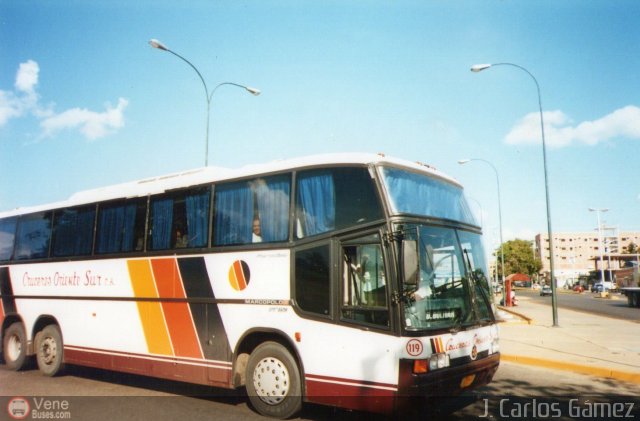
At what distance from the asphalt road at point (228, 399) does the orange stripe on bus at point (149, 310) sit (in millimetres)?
812

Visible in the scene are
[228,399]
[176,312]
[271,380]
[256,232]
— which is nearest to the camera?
[271,380]

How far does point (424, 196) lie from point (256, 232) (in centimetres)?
239

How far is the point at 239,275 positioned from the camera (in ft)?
22.8

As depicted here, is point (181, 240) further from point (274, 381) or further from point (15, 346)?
point (15, 346)

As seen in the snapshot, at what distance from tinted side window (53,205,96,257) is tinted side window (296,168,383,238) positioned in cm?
513

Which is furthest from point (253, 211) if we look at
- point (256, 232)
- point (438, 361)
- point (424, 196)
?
point (438, 361)

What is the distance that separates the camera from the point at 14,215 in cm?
1127

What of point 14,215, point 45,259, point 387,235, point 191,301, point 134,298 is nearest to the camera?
point 387,235

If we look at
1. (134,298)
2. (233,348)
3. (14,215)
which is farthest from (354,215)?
(14,215)

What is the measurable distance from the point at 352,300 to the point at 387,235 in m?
0.91

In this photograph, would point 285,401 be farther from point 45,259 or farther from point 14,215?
point 14,215

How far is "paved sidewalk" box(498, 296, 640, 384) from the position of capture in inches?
370

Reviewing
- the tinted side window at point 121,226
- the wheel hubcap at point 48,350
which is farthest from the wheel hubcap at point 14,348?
the tinted side window at point 121,226

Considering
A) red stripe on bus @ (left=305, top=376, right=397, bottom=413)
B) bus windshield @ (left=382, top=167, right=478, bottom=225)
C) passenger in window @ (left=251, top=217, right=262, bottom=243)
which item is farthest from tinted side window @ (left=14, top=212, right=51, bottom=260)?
bus windshield @ (left=382, top=167, right=478, bottom=225)
